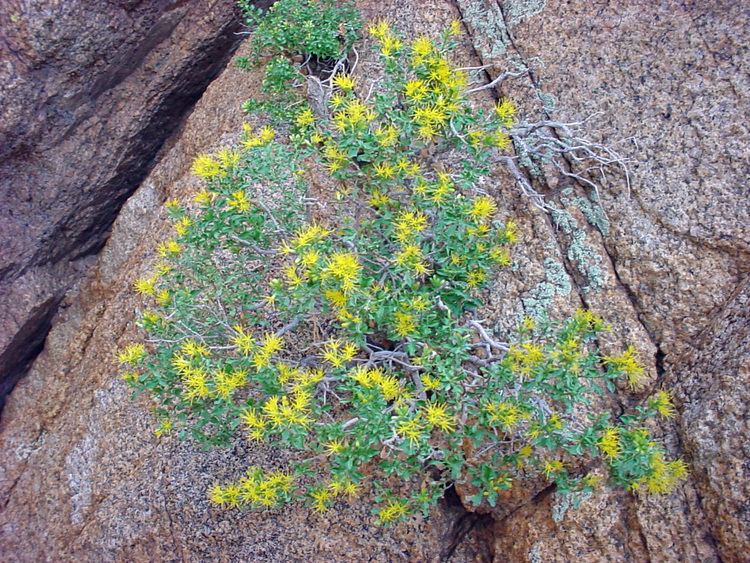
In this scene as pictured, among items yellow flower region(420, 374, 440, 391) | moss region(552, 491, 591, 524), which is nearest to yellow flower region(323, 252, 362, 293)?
yellow flower region(420, 374, 440, 391)

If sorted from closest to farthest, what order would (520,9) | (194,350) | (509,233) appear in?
1. (194,350)
2. (509,233)
3. (520,9)

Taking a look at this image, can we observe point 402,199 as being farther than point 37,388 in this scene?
No

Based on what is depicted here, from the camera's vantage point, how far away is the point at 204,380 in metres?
2.39

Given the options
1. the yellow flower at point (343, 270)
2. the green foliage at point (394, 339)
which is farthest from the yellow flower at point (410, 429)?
the yellow flower at point (343, 270)

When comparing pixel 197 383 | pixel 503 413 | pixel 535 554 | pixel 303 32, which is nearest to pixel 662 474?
pixel 503 413

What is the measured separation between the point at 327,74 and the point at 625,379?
2.40 meters

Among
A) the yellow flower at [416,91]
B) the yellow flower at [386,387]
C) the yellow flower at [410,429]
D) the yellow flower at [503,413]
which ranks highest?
the yellow flower at [416,91]

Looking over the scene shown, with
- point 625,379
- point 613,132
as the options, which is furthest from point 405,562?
point 613,132

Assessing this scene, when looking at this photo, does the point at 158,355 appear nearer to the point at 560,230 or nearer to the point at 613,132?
the point at 560,230

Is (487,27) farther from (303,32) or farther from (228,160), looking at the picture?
(228,160)

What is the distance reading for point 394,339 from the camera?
2.62 meters

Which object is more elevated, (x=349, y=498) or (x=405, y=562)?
(x=349, y=498)

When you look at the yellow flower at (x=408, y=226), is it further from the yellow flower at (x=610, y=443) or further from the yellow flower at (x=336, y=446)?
the yellow flower at (x=610, y=443)

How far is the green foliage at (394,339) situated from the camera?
91.5 inches
